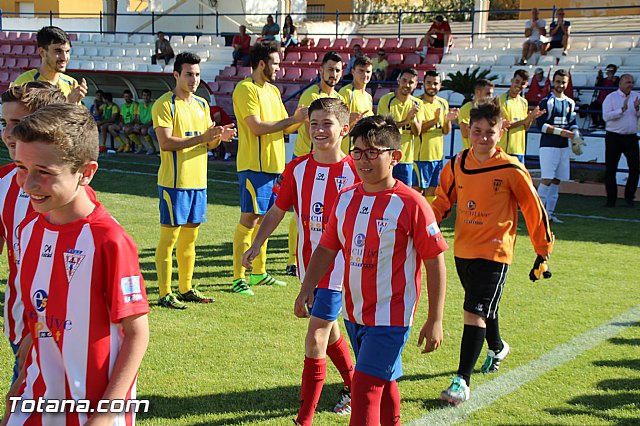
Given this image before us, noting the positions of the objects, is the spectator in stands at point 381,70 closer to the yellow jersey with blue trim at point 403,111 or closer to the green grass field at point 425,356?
the yellow jersey with blue trim at point 403,111

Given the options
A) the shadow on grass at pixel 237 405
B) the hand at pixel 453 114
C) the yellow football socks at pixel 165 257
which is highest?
the hand at pixel 453 114

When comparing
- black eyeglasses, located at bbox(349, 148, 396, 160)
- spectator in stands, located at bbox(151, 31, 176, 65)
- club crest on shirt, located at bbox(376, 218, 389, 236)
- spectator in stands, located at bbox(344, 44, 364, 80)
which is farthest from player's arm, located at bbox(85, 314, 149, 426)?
spectator in stands, located at bbox(151, 31, 176, 65)

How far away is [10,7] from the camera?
1596 inches

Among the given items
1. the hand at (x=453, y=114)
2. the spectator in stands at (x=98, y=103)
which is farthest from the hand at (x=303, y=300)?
the spectator in stands at (x=98, y=103)

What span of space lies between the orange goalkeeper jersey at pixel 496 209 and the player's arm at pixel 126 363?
2.88m

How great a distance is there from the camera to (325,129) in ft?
15.6

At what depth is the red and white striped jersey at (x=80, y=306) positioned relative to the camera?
2.50 m

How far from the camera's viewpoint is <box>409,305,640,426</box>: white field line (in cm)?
478

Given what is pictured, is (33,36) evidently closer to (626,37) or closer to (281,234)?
(626,37)

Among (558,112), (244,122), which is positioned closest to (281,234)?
(244,122)

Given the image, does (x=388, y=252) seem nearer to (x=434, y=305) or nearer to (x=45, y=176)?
(x=434, y=305)

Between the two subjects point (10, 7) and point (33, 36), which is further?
point (10, 7)

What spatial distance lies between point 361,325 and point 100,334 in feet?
5.46

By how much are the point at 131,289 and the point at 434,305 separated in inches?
65.4
